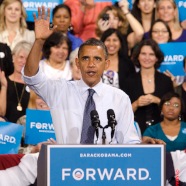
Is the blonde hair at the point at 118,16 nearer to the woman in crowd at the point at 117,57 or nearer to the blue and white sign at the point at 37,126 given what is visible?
the woman in crowd at the point at 117,57

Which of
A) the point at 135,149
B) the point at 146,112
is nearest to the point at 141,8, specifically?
the point at 146,112

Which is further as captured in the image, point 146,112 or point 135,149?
point 146,112

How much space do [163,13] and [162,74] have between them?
1.00 m

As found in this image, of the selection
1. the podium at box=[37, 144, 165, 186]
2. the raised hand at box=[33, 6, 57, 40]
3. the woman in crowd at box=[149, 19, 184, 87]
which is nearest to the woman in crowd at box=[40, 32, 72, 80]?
the woman in crowd at box=[149, 19, 184, 87]

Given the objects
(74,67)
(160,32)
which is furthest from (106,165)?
(160,32)

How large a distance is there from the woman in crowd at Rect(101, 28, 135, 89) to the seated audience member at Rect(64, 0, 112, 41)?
1.77 ft

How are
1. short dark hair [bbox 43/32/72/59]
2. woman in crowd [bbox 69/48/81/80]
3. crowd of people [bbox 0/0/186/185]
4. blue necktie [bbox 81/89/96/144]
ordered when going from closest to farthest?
1. blue necktie [bbox 81/89/96/144]
2. crowd of people [bbox 0/0/186/185]
3. woman in crowd [bbox 69/48/81/80]
4. short dark hair [bbox 43/32/72/59]

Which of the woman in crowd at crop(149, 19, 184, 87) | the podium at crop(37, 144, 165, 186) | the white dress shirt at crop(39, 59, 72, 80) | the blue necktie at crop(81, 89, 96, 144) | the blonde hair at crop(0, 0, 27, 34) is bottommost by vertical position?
the podium at crop(37, 144, 165, 186)

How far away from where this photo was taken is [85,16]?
8242mm

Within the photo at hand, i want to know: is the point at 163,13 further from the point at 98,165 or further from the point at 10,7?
the point at 98,165

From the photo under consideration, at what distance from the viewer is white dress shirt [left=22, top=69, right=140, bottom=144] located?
3.99 metres

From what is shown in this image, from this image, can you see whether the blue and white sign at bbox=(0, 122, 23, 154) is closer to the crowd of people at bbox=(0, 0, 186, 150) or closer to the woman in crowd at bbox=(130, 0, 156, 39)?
the crowd of people at bbox=(0, 0, 186, 150)

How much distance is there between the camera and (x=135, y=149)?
3291 mm

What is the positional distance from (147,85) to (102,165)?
407 cm
